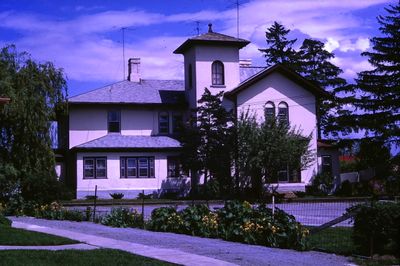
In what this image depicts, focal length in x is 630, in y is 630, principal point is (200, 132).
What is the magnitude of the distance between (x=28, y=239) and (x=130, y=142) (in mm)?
27703

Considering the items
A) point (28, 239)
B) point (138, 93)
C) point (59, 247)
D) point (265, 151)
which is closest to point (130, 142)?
point (138, 93)

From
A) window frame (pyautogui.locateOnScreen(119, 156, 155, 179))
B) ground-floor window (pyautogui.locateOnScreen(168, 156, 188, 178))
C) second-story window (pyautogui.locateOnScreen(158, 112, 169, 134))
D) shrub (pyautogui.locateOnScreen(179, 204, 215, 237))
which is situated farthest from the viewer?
second-story window (pyautogui.locateOnScreen(158, 112, 169, 134))

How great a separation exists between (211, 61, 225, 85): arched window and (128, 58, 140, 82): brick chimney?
701 cm

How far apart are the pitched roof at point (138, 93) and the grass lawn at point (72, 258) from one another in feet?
99.5

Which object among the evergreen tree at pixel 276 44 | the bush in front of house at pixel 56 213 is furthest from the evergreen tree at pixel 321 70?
the bush in front of house at pixel 56 213

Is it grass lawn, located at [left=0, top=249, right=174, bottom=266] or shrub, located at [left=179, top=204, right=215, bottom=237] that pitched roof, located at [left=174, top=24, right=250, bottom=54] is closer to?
shrub, located at [left=179, top=204, right=215, bottom=237]

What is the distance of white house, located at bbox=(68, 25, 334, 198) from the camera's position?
140ft

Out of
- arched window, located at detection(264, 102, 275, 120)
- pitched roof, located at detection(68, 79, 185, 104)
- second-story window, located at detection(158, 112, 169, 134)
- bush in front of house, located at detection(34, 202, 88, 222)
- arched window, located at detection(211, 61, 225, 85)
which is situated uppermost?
arched window, located at detection(211, 61, 225, 85)

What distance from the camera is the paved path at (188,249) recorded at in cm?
1305

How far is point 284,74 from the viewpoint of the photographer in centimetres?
4438

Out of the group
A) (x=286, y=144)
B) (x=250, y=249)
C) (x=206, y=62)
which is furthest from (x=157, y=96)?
(x=250, y=249)

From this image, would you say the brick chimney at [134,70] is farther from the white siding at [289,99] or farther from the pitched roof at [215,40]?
the white siding at [289,99]

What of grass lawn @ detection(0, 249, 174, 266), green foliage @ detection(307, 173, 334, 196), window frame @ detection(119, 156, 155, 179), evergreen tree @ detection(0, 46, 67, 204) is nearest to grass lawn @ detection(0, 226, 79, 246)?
grass lawn @ detection(0, 249, 174, 266)

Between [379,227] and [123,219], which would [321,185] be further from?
[379,227]
